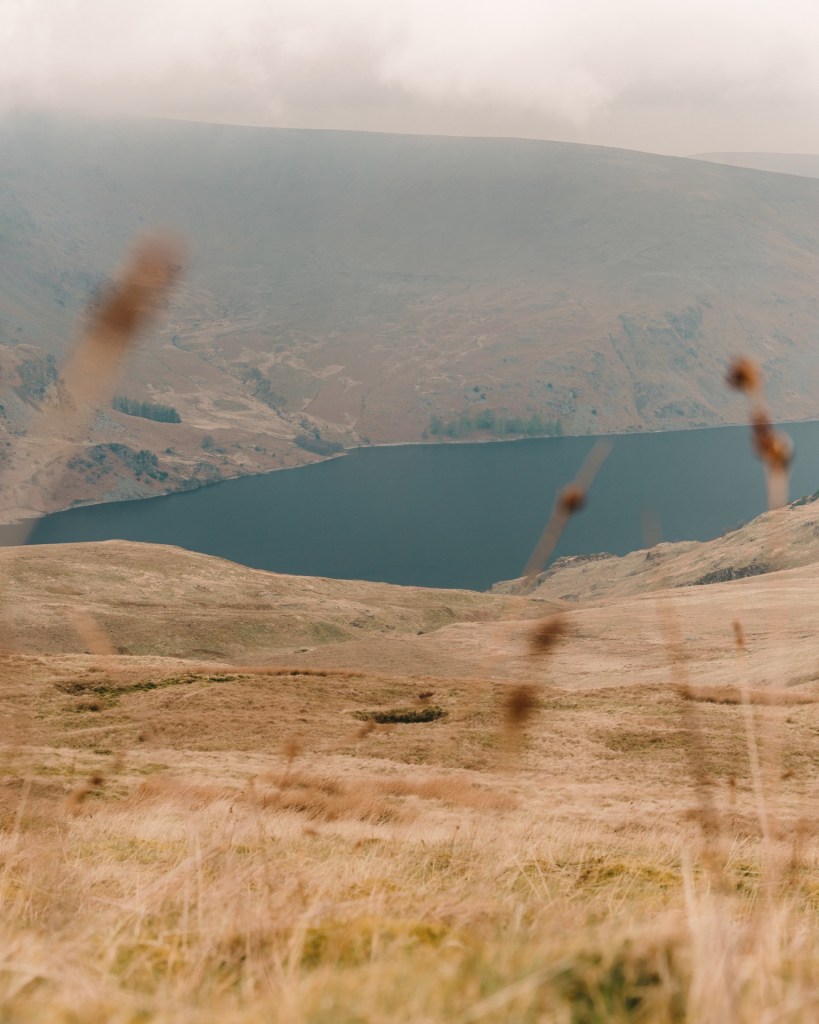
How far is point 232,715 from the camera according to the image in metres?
27.1

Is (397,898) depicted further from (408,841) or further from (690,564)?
(690,564)

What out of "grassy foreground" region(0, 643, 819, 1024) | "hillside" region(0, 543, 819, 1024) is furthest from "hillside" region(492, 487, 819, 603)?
"grassy foreground" region(0, 643, 819, 1024)

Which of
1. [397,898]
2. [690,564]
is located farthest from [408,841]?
[690,564]

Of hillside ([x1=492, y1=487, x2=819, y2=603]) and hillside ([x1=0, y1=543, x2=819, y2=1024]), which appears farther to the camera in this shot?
hillside ([x1=492, y1=487, x2=819, y2=603])

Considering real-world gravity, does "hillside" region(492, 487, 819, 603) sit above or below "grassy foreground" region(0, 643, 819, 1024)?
above

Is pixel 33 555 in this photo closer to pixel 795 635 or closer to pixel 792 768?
pixel 795 635

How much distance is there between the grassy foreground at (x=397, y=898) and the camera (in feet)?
8.29

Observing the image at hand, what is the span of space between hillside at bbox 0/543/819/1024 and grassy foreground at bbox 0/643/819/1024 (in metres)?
0.02

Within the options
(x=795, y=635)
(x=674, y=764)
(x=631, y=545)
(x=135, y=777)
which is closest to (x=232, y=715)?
(x=135, y=777)

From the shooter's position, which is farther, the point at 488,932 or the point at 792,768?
the point at 792,768

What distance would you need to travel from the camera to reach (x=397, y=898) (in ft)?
14.9

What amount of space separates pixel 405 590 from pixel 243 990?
9205 cm

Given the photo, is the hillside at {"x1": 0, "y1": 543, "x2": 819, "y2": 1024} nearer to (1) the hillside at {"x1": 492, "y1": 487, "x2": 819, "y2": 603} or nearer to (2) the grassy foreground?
(2) the grassy foreground

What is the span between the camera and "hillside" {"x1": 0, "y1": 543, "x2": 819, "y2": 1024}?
2609mm
